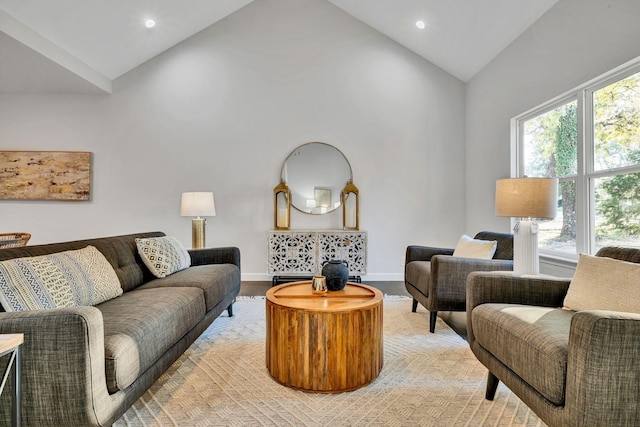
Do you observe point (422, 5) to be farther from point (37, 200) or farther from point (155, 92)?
point (37, 200)

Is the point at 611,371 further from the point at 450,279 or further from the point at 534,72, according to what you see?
the point at 534,72

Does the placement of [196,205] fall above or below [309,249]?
above

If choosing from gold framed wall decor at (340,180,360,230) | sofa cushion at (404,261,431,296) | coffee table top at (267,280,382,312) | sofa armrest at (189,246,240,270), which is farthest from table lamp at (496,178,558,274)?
gold framed wall decor at (340,180,360,230)

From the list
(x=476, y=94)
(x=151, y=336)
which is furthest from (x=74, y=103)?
(x=476, y=94)

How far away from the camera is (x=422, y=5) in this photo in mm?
3793

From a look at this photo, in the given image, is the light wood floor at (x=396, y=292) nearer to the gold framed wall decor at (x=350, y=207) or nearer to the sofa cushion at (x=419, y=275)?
the sofa cushion at (x=419, y=275)

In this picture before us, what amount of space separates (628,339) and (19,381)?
1946mm

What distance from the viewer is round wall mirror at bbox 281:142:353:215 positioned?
4660mm

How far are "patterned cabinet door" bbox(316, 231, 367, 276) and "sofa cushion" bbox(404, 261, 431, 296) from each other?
103 centimetres

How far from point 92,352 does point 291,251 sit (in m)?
3.08

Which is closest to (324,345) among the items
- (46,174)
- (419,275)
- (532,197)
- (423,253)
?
(419,275)

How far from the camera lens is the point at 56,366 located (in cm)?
122

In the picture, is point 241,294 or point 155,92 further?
point 155,92

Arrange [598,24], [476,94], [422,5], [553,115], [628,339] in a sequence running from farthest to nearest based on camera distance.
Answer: [476,94], [422,5], [553,115], [598,24], [628,339]
